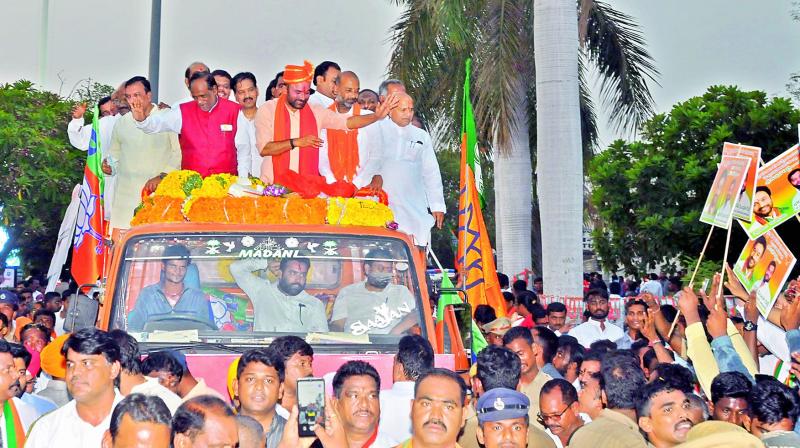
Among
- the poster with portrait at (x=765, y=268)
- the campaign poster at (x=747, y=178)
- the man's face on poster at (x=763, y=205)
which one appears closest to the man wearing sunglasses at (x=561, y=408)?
the poster with portrait at (x=765, y=268)

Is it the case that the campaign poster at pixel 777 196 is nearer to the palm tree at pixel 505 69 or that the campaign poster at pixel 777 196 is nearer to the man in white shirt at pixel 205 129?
the man in white shirt at pixel 205 129

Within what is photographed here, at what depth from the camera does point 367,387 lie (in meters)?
6.39

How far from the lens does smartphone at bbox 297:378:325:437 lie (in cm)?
527

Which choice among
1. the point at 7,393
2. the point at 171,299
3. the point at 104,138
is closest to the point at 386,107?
the point at 171,299

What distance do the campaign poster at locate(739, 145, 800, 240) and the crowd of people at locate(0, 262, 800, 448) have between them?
1008 mm

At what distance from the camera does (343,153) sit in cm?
1023

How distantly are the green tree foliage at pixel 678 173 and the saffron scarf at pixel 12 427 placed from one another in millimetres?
18116

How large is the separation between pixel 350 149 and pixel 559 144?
687 cm

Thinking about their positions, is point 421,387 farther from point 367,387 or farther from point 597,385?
point 597,385

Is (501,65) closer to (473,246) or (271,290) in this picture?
(473,246)

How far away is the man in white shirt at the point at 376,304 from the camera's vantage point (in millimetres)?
8508

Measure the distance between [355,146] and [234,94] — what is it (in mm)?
1285

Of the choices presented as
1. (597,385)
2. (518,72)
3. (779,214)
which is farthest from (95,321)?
(518,72)

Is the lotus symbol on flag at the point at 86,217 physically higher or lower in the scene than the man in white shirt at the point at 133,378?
higher
